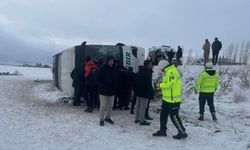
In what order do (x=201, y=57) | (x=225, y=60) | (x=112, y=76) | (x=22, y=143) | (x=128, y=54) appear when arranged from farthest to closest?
(x=201, y=57)
(x=225, y=60)
(x=128, y=54)
(x=112, y=76)
(x=22, y=143)

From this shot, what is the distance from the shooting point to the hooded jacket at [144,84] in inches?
387

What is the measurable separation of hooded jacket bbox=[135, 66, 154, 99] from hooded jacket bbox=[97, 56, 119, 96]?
70cm

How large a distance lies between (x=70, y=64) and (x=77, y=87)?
5.30 feet

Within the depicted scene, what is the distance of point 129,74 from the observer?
39.4ft

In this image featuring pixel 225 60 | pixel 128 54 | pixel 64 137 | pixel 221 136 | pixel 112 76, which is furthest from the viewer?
pixel 225 60

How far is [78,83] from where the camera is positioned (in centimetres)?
1241

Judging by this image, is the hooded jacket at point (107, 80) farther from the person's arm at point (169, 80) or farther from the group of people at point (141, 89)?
the person's arm at point (169, 80)

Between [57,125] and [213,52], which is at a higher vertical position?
[213,52]

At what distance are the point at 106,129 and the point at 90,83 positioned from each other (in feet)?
8.43

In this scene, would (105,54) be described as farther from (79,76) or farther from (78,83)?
(78,83)

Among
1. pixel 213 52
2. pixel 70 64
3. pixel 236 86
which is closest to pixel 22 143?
pixel 70 64

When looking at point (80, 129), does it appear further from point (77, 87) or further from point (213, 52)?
point (213, 52)

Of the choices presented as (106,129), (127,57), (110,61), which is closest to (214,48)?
(127,57)

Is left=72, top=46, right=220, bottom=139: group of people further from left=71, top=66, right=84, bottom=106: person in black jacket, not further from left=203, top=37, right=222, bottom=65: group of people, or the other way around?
left=203, top=37, right=222, bottom=65: group of people
